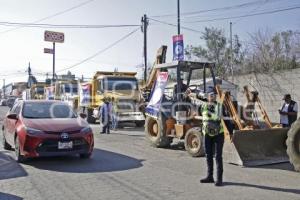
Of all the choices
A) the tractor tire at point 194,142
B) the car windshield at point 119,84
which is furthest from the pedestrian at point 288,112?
the car windshield at point 119,84

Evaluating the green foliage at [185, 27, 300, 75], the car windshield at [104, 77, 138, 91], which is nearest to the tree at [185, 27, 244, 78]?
the green foliage at [185, 27, 300, 75]

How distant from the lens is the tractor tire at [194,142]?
12.3m

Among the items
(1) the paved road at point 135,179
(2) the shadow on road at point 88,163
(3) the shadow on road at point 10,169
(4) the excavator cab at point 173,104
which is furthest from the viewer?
(4) the excavator cab at point 173,104

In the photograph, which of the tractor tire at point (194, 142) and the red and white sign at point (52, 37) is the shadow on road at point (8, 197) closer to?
the tractor tire at point (194, 142)

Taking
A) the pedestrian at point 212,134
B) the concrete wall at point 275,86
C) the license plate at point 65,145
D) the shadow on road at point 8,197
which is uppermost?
the concrete wall at point 275,86

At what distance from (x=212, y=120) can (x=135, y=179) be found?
1.90 metres

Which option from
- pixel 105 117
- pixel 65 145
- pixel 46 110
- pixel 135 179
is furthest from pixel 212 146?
pixel 105 117

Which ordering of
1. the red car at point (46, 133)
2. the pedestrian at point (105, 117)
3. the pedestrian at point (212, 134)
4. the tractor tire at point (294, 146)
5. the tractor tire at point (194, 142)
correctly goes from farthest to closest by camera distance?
the pedestrian at point (105, 117) → the tractor tire at point (194, 142) → the red car at point (46, 133) → the tractor tire at point (294, 146) → the pedestrian at point (212, 134)

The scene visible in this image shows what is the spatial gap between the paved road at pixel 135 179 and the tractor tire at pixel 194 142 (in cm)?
28

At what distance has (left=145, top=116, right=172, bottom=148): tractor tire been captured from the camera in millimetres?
14367

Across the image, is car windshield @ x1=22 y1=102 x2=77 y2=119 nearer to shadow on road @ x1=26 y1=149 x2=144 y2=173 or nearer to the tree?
shadow on road @ x1=26 y1=149 x2=144 y2=173

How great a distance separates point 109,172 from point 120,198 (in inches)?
96.0

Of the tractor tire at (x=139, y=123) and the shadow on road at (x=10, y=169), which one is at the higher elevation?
the tractor tire at (x=139, y=123)

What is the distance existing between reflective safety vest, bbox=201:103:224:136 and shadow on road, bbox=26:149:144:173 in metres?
2.52
